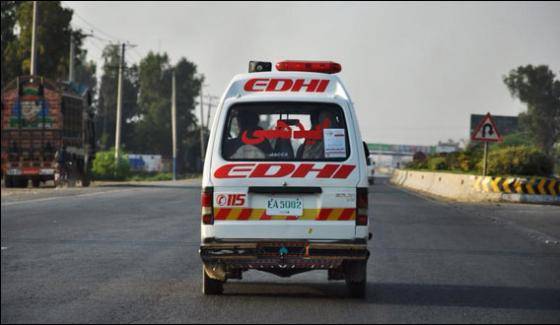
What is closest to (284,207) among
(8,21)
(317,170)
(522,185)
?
(317,170)

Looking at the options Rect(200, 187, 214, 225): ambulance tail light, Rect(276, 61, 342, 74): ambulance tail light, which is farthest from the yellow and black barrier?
Rect(200, 187, 214, 225): ambulance tail light

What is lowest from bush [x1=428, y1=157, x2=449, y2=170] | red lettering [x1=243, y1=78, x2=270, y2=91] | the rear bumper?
the rear bumper

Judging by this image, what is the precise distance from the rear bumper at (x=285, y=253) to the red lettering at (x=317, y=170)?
24.2 inches

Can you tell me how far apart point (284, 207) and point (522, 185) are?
21965 mm

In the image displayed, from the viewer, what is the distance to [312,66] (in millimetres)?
8789

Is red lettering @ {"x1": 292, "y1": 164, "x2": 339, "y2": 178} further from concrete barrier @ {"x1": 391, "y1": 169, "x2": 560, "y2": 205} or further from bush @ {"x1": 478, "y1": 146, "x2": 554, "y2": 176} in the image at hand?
bush @ {"x1": 478, "y1": 146, "x2": 554, "y2": 176}

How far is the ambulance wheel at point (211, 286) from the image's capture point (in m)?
8.52

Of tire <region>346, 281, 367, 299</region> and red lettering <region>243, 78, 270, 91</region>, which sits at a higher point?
red lettering <region>243, 78, 270, 91</region>

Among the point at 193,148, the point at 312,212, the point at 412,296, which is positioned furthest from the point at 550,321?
the point at 193,148

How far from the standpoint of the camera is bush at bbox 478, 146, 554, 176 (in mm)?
32344

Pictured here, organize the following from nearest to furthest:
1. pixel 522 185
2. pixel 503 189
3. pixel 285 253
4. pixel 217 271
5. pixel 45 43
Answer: pixel 285 253, pixel 217 271, pixel 522 185, pixel 503 189, pixel 45 43

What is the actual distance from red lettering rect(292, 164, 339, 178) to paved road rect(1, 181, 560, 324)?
1191 mm

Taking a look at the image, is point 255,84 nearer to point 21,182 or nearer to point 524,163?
point 524,163

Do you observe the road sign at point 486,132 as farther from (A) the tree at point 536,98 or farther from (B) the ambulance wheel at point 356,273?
(A) the tree at point 536,98
